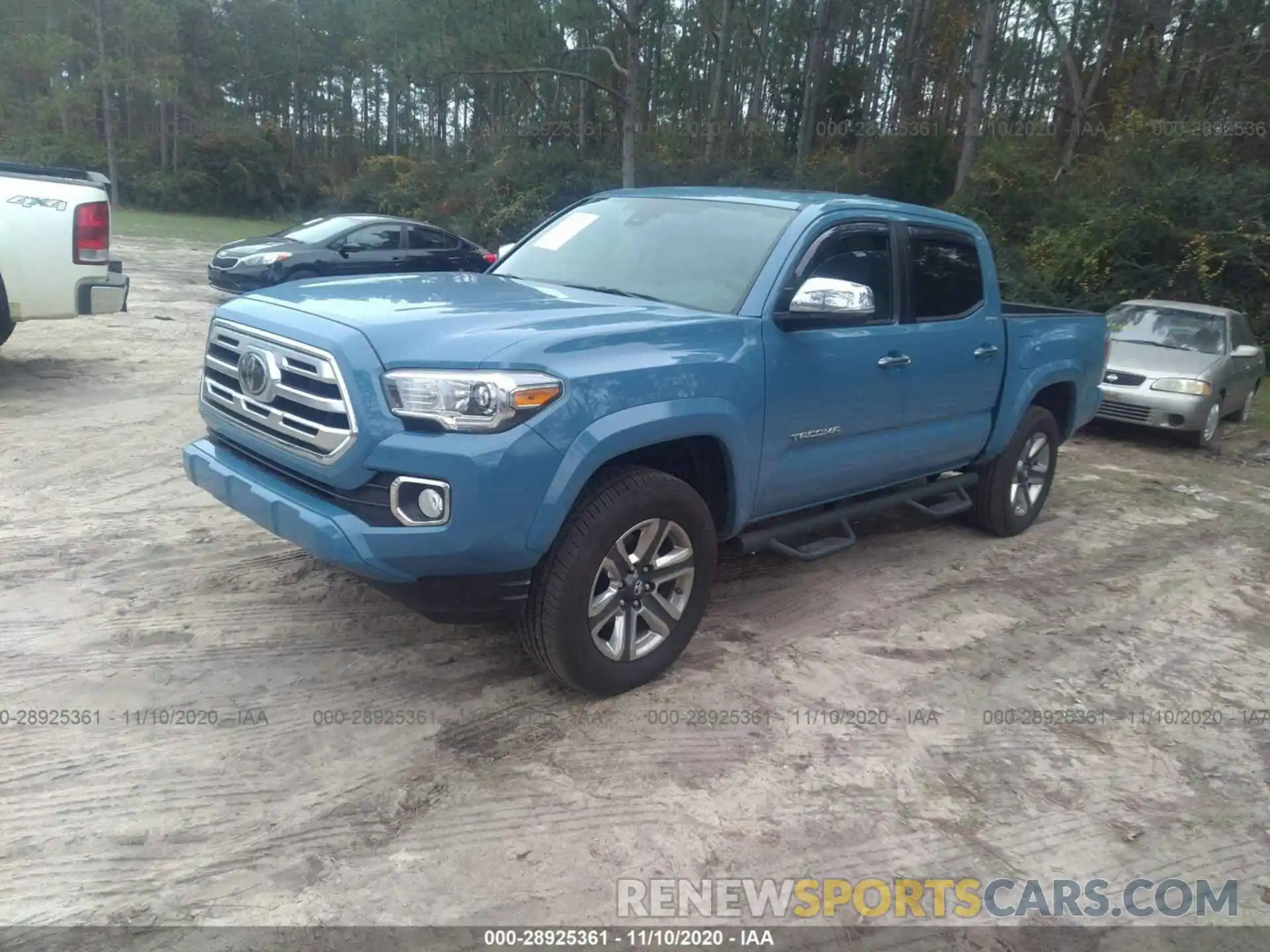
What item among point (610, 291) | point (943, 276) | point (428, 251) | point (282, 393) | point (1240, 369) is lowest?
point (1240, 369)

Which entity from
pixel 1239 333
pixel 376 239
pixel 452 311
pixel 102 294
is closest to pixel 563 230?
pixel 452 311

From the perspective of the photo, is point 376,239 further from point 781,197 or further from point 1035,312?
point 781,197

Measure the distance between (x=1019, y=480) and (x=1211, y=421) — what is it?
5376mm

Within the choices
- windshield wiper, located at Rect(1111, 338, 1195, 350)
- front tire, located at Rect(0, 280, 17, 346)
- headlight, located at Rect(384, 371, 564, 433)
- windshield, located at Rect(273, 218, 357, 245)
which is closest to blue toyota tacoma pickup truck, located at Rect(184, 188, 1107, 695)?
headlight, located at Rect(384, 371, 564, 433)

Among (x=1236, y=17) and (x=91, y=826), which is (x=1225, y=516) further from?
Result: (x=1236, y=17)

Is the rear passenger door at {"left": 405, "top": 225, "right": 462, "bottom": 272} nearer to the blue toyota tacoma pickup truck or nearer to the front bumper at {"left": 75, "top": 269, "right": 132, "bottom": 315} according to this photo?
the front bumper at {"left": 75, "top": 269, "right": 132, "bottom": 315}

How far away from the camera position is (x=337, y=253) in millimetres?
13805

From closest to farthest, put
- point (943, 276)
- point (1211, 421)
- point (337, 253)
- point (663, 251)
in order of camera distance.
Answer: point (663, 251) < point (943, 276) < point (1211, 421) < point (337, 253)

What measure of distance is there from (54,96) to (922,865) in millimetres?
48090

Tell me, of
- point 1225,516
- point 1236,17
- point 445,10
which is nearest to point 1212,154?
point 1236,17

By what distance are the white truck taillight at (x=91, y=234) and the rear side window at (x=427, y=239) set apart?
680 cm

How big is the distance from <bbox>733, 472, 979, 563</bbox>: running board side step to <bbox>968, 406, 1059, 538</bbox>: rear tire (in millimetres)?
139

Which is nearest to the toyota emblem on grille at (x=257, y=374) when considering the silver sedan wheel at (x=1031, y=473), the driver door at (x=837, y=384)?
the driver door at (x=837, y=384)

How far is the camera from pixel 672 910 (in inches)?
114
